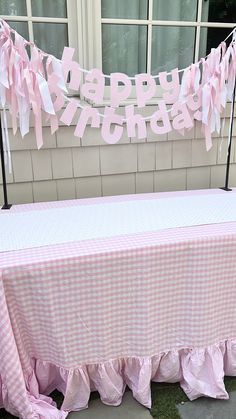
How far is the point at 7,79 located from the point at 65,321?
112 centimetres

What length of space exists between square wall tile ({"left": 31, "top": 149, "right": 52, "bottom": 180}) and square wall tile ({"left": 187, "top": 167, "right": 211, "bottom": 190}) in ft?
2.95

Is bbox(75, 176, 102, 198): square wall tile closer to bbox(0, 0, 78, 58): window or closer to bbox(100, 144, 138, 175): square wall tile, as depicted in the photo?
bbox(100, 144, 138, 175): square wall tile

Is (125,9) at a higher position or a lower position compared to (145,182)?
higher

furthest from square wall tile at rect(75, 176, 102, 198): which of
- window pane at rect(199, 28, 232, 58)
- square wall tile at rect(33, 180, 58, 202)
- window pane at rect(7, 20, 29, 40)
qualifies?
window pane at rect(199, 28, 232, 58)

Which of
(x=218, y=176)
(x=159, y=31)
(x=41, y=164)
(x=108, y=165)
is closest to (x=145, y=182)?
(x=108, y=165)

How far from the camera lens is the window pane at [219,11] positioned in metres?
2.21

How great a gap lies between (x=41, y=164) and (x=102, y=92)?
0.54m

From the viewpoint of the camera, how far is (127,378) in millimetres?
1594

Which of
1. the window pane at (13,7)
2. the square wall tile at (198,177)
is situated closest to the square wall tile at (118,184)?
the square wall tile at (198,177)

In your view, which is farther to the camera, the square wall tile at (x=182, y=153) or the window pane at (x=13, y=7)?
the square wall tile at (x=182, y=153)

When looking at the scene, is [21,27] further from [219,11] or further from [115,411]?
[115,411]

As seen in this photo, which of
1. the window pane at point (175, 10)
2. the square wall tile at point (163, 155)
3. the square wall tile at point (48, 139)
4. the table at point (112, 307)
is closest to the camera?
the table at point (112, 307)

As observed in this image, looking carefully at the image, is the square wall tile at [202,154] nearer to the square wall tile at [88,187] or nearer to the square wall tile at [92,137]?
the square wall tile at [92,137]

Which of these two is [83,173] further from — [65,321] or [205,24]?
[205,24]
